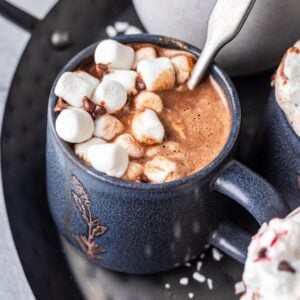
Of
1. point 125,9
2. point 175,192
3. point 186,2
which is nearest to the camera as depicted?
point 175,192

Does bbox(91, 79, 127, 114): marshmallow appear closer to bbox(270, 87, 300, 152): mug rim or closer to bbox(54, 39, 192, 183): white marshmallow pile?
bbox(54, 39, 192, 183): white marshmallow pile

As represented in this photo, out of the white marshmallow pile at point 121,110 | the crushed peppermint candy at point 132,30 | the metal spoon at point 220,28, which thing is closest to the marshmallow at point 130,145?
the white marshmallow pile at point 121,110

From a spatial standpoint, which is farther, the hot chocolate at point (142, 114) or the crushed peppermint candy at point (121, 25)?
the crushed peppermint candy at point (121, 25)

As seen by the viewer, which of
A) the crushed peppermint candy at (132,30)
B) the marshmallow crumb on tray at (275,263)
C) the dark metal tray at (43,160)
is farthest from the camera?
the crushed peppermint candy at (132,30)

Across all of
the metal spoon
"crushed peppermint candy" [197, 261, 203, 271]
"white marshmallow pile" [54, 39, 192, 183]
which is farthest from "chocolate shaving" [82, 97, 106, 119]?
"crushed peppermint candy" [197, 261, 203, 271]

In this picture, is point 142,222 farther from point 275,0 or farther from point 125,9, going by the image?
point 125,9

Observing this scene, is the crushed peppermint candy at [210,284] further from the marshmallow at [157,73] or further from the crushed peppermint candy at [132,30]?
the crushed peppermint candy at [132,30]

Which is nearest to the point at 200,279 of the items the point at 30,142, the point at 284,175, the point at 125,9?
the point at 284,175
